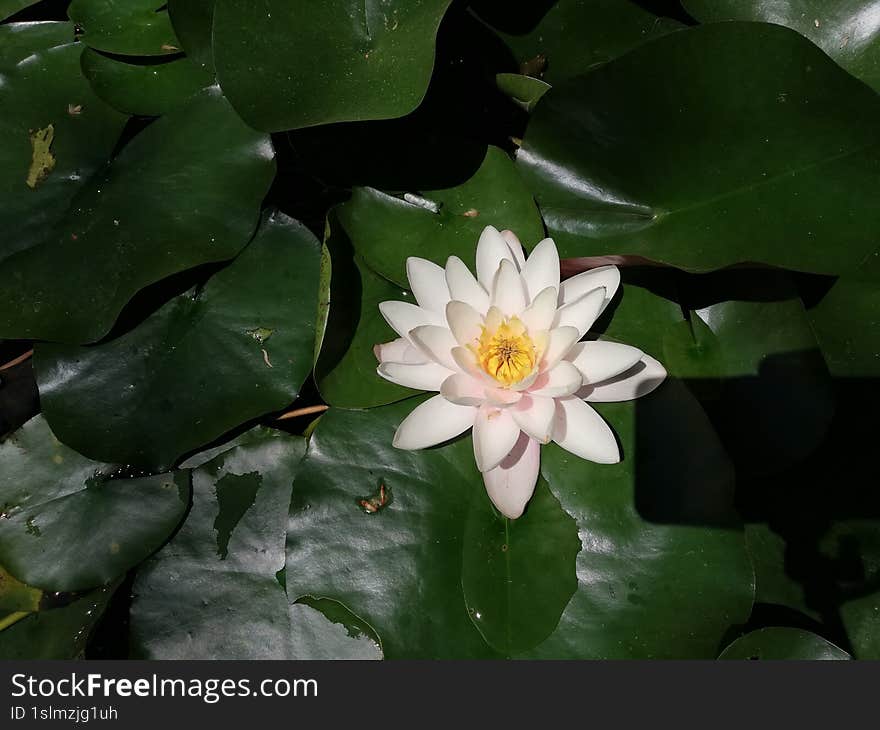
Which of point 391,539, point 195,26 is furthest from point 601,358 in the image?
point 195,26

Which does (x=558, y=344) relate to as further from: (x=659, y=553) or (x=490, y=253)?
(x=659, y=553)

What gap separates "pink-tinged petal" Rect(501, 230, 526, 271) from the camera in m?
1.62

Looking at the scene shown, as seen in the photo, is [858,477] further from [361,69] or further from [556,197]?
[361,69]

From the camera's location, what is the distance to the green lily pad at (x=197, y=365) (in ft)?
5.98

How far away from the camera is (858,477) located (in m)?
1.76

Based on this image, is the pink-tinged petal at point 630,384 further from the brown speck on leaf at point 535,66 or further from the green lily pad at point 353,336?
the brown speck on leaf at point 535,66

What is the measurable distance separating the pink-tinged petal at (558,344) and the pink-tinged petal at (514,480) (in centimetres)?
22

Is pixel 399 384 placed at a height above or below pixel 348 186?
below

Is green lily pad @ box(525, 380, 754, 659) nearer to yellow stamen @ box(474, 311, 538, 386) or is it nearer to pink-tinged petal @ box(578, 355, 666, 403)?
pink-tinged petal @ box(578, 355, 666, 403)

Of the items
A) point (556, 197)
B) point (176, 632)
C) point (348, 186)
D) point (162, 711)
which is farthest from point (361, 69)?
point (162, 711)

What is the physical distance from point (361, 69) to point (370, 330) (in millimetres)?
666

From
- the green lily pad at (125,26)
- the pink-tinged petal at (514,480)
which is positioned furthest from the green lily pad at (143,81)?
the pink-tinged petal at (514,480)

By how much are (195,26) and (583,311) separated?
139 cm

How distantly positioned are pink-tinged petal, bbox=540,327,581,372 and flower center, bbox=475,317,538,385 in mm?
45
